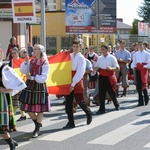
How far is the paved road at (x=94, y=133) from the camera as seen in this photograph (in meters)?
7.74

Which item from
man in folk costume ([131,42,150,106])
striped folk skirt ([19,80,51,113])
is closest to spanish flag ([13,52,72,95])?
striped folk skirt ([19,80,51,113])

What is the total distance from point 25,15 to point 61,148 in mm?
5824

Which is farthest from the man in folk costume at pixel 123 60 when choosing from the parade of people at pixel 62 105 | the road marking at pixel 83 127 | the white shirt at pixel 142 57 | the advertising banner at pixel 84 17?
the advertising banner at pixel 84 17

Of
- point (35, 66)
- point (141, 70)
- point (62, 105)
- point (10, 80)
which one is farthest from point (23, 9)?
point (10, 80)

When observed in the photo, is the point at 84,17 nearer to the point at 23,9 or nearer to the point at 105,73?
the point at 23,9

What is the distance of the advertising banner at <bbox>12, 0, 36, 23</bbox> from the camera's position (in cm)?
1243

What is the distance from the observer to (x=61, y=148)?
24.9 feet

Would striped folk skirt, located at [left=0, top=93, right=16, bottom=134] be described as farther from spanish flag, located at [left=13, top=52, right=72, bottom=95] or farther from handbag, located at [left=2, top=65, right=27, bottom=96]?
spanish flag, located at [left=13, top=52, right=72, bottom=95]

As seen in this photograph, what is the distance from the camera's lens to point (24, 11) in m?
12.6

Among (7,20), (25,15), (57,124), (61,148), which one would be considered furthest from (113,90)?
(7,20)

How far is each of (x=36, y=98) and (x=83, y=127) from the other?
4.95 feet

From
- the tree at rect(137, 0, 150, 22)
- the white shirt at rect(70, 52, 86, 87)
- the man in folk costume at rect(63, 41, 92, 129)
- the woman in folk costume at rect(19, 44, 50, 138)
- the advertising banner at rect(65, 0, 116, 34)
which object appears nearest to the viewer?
the woman in folk costume at rect(19, 44, 50, 138)

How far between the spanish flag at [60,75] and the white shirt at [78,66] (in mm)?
126

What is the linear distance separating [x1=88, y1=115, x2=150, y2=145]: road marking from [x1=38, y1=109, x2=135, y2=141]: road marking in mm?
616
